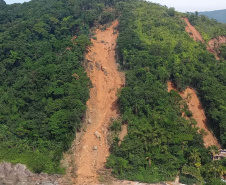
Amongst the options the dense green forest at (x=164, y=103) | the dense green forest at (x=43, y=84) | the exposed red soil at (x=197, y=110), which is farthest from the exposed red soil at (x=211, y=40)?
the dense green forest at (x=43, y=84)

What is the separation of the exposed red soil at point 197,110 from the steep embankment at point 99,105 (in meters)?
8.75

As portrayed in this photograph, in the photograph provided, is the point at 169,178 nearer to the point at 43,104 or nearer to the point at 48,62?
the point at 43,104

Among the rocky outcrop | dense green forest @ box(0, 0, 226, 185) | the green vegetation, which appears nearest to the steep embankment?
dense green forest @ box(0, 0, 226, 185)

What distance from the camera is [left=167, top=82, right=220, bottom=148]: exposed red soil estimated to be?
3031 cm

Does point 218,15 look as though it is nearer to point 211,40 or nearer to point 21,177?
A: point 211,40

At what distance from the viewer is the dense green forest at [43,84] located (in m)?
27.4

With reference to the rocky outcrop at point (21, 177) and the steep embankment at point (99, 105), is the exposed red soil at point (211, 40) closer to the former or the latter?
the steep embankment at point (99, 105)

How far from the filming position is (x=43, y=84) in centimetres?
3297

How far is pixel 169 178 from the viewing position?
82.3 feet

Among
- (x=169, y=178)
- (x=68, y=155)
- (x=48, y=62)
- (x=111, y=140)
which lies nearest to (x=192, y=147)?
(x=169, y=178)

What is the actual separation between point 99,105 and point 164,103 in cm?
930

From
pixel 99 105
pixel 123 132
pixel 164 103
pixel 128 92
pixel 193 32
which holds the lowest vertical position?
pixel 123 132

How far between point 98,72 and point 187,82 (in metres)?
13.4

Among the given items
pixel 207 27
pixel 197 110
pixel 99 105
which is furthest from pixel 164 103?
pixel 207 27
